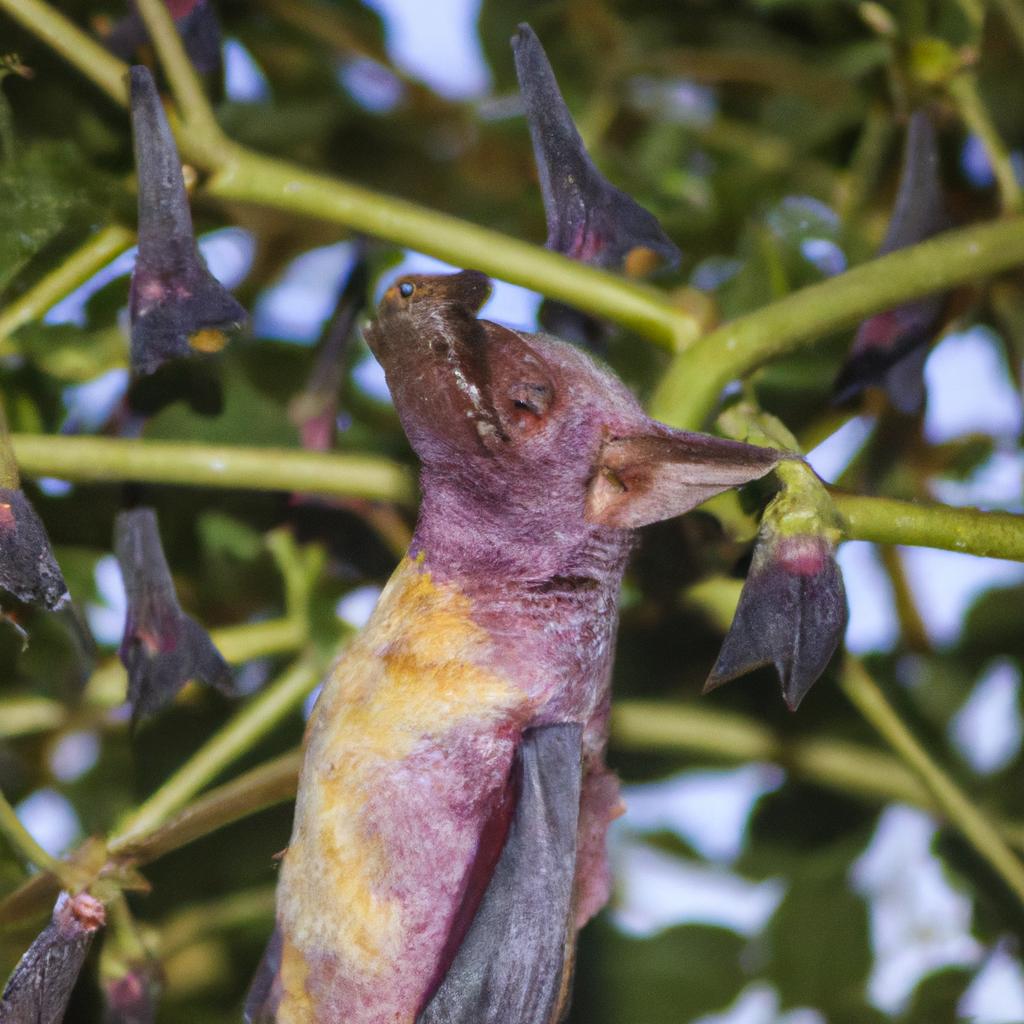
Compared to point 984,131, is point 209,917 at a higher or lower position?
lower

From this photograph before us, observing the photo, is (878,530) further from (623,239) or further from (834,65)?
(834,65)

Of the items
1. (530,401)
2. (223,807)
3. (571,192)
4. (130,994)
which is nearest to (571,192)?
(571,192)

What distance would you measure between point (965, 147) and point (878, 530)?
1.61ft

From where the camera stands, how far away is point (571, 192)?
1.53ft

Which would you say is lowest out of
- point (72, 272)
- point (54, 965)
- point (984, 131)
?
point (54, 965)

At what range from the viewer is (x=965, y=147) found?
2.69 feet

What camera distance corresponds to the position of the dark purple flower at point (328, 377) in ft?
2.17

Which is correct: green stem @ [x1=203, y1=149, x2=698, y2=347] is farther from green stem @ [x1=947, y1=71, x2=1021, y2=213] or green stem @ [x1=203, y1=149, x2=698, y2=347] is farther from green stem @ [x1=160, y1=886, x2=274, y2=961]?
green stem @ [x1=160, y1=886, x2=274, y2=961]

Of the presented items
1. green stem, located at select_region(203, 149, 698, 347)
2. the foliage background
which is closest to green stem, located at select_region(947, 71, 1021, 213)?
the foliage background

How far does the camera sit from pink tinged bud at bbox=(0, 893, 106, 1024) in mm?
402

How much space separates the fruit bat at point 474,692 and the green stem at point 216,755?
11 cm

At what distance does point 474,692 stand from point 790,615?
9 cm

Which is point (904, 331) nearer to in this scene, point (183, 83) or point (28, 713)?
point (183, 83)

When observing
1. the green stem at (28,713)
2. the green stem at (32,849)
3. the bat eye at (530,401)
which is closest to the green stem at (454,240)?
the bat eye at (530,401)
